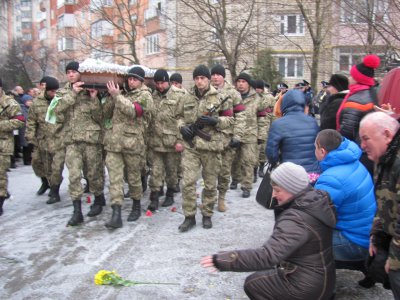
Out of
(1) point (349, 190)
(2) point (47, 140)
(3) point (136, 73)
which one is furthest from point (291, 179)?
(2) point (47, 140)

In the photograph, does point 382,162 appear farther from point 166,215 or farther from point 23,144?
point 23,144

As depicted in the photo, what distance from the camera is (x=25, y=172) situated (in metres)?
10.8

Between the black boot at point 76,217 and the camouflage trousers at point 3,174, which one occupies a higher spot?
the camouflage trousers at point 3,174

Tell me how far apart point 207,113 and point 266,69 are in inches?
746

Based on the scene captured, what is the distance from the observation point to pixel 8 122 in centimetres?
673

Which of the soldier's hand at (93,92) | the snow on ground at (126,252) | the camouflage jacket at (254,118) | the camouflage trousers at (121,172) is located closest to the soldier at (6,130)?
the snow on ground at (126,252)

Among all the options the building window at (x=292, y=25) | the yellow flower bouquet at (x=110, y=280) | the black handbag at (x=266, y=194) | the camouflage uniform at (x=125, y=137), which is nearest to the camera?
the yellow flower bouquet at (x=110, y=280)

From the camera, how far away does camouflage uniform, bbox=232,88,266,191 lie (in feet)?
26.3

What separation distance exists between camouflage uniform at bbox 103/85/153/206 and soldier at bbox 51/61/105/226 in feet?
0.70

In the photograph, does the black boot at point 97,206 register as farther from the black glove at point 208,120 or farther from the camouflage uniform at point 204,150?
the black glove at point 208,120

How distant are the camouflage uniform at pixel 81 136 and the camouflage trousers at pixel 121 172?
0.40m

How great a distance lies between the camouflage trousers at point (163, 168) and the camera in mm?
7082

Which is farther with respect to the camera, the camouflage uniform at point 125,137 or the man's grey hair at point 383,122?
the camouflage uniform at point 125,137

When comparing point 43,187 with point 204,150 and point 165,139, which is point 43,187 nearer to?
point 165,139
